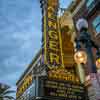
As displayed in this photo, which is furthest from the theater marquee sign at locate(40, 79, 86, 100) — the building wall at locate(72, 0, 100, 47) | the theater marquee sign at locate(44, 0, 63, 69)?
the building wall at locate(72, 0, 100, 47)

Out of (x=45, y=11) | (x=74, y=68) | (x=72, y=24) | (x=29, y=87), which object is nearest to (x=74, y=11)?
(x=72, y=24)

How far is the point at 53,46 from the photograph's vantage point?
19.9 metres

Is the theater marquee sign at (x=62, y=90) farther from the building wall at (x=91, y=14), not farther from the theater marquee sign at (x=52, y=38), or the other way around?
the building wall at (x=91, y=14)

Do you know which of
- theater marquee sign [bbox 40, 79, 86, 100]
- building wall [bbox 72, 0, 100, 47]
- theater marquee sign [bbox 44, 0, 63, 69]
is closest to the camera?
theater marquee sign [bbox 40, 79, 86, 100]

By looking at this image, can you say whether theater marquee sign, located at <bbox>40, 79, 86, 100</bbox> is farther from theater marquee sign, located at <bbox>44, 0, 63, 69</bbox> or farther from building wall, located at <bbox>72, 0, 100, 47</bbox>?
building wall, located at <bbox>72, 0, 100, 47</bbox>

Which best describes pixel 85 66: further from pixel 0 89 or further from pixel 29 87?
pixel 0 89

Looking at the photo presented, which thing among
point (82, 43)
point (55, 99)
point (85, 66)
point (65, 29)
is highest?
point (65, 29)

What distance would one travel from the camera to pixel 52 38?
20.2 meters

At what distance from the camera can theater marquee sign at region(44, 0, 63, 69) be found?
18934mm

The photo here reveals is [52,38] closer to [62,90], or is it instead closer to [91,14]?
[91,14]

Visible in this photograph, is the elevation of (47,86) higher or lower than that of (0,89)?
lower

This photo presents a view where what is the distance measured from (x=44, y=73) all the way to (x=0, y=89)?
19.4 m

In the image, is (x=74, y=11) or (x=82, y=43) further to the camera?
(x=74, y=11)

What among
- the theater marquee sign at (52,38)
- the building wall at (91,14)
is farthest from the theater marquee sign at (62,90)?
the building wall at (91,14)
